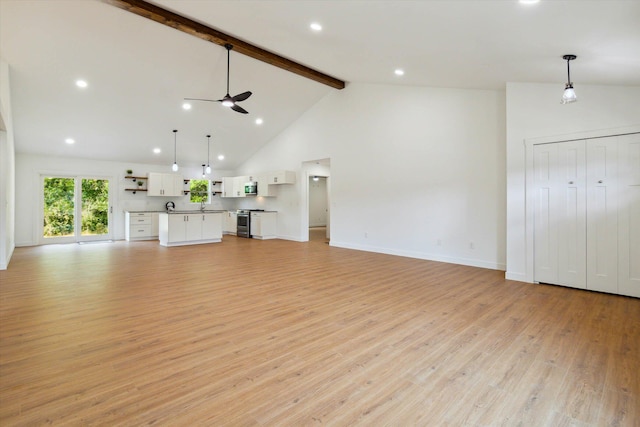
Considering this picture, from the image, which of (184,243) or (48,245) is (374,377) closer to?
(184,243)

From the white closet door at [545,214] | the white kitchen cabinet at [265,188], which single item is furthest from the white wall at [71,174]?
the white closet door at [545,214]

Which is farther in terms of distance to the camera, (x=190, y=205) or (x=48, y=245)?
(x=190, y=205)

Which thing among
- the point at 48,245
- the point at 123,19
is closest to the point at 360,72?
the point at 123,19

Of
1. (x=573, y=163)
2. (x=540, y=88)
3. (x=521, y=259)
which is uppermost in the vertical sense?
(x=540, y=88)

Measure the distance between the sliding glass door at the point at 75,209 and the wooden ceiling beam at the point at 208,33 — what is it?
22.3 feet

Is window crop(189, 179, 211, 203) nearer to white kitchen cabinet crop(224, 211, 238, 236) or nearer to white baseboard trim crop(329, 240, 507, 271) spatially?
white kitchen cabinet crop(224, 211, 238, 236)

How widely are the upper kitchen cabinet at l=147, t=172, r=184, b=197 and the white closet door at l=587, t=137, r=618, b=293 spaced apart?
34.6ft

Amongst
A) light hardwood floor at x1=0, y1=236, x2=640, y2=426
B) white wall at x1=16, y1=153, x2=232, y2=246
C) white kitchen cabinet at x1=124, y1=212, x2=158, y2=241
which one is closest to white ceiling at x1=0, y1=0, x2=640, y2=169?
white wall at x1=16, y1=153, x2=232, y2=246

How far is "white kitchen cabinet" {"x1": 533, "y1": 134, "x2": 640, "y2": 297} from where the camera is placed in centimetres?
389

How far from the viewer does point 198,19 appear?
481cm

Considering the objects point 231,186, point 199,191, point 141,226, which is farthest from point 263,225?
point 141,226

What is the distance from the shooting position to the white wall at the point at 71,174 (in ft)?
27.3

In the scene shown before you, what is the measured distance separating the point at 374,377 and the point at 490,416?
69cm

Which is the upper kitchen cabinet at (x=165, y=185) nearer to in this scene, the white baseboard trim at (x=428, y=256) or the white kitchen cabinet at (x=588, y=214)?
the white baseboard trim at (x=428, y=256)
